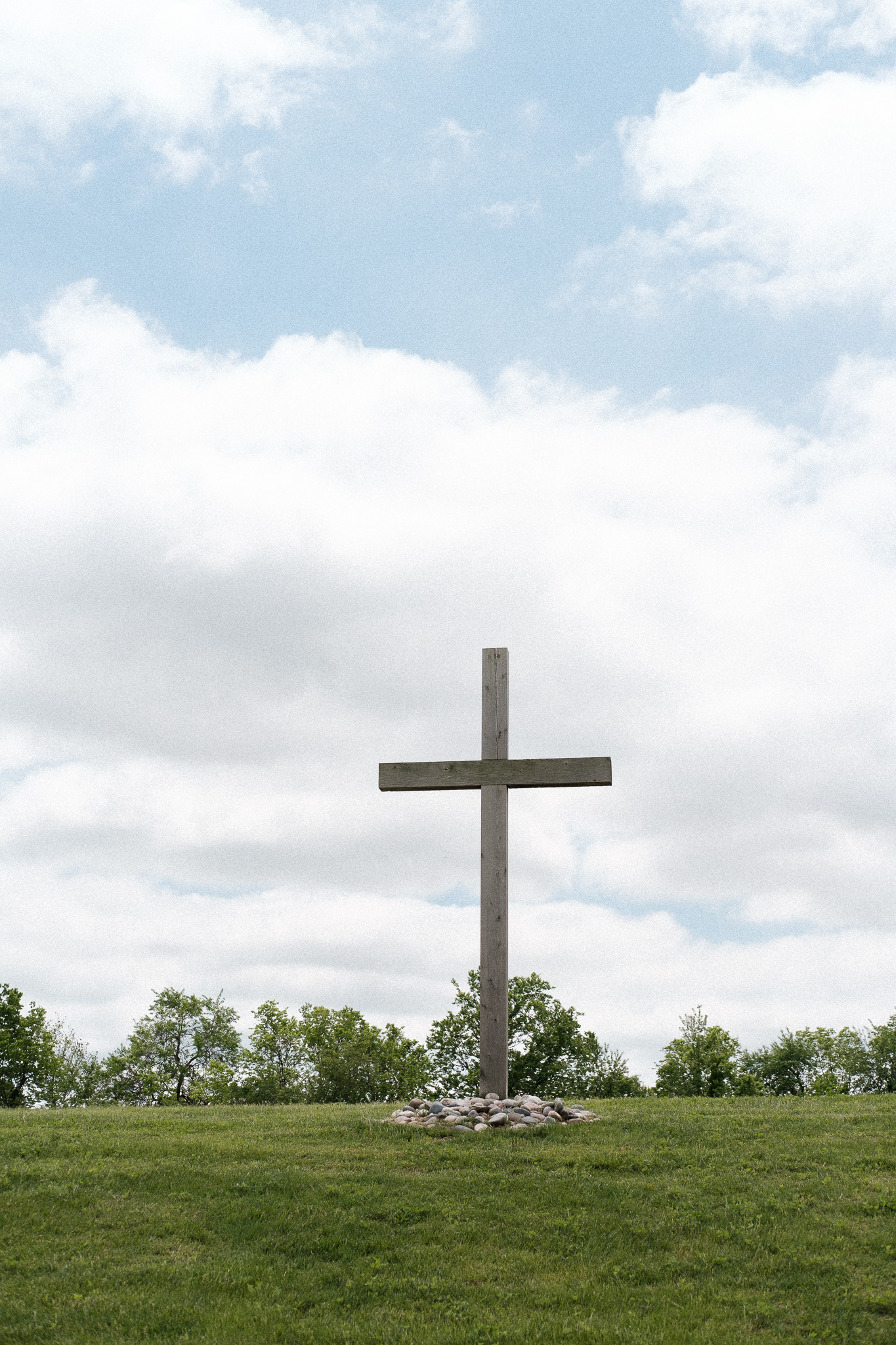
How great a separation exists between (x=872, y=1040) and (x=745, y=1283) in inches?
1456

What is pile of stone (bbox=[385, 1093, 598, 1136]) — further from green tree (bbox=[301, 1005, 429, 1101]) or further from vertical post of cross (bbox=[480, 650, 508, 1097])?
green tree (bbox=[301, 1005, 429, 1101])

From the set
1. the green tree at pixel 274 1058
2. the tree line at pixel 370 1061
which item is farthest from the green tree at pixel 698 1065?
the green tree at pixel 274 1058

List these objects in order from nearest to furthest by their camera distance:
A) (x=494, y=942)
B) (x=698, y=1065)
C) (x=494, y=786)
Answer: (x=494, y=942), (x=494, y=786), (x=698, y=1065)

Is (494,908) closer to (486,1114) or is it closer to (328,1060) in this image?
(486,1114)

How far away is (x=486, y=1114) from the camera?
1330 centimetres

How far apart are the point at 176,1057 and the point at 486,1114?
3677 centimetres

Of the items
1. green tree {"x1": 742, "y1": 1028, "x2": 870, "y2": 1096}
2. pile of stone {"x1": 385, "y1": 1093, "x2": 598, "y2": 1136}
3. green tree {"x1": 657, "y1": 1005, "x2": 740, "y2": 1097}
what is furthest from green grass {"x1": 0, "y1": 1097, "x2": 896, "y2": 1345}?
green tree {"x1": 742, "y1": 1028, "x2": 870, "y2": 1096}

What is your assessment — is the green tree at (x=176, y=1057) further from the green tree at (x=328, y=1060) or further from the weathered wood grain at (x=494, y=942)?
the weathered wood grain at (x=494, y=942)

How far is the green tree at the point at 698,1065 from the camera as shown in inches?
1270

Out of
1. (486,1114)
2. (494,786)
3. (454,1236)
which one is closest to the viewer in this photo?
(454,1236)

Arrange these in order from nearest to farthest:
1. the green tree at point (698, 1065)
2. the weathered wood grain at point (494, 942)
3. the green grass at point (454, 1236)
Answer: the green grass at point (454, 1236)
the weathered wood grain at point (494, 942)
the green tree at point (698, 1065)

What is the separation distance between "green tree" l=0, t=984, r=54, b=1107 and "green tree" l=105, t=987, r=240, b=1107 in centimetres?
527

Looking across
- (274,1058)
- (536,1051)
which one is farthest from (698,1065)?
(274,1058)

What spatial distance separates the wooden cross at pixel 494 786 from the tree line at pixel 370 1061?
1950 cm
